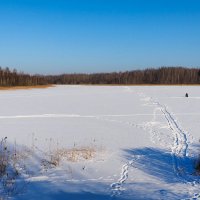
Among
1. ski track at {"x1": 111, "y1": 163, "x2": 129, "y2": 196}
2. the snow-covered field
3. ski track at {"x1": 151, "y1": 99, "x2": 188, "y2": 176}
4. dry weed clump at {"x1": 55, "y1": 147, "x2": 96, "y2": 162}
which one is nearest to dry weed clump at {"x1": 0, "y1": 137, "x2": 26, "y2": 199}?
the snow-covered field

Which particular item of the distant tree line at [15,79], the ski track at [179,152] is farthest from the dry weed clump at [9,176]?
the distant tree line at [15,79]

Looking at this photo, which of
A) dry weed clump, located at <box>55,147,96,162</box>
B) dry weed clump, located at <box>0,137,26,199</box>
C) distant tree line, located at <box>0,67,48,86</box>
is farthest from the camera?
distant tree line, located at <box>0,67,48,86</box>

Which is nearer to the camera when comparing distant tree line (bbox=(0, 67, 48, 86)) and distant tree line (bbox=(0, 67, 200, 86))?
distant tree line (bbox=(0, 67, 48, 86))

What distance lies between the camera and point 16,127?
1622 centimetres

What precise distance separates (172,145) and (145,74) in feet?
423

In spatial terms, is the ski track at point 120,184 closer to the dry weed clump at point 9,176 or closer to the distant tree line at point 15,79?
the dry weed clump at point 9,176

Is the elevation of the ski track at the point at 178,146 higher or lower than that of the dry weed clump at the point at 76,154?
higher

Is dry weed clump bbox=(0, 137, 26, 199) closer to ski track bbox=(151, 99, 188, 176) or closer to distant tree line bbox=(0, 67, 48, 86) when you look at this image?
ski track bbox=(151, 99, 188, 176)

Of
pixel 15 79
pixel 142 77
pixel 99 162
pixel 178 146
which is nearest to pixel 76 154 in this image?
pixel 99 162

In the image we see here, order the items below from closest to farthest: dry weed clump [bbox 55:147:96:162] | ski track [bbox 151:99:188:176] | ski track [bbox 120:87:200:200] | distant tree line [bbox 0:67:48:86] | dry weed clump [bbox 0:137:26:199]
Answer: dry weed clump [bbox 0:137:26:199]
ski track [bbox 120:87:200:200]
ski track [bbox 151:99:188:176]
dry weed clump [bbox 55:147:96:162]
distant tree line [bbox 0:67:48:86]

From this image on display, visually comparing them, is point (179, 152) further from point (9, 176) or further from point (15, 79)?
point (15, 79)

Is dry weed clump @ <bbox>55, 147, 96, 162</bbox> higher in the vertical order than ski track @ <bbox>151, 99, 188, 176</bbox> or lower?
lower

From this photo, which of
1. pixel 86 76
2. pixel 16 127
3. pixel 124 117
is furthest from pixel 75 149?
pixel 86 76

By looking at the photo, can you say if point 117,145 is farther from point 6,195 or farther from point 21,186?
point 6,195
